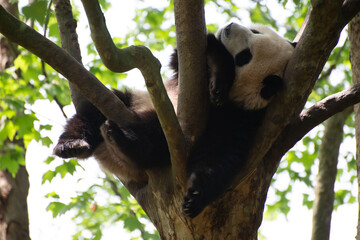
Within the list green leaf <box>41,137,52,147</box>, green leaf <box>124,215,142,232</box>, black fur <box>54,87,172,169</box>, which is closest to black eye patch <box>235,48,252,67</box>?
black fur <box>54,87,172,169</box>

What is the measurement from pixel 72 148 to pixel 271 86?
1435 mm

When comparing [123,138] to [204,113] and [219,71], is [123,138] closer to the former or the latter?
[204,113]

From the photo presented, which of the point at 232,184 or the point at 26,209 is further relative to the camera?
the point at 26,209

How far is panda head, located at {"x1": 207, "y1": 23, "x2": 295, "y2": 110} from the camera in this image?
299cm

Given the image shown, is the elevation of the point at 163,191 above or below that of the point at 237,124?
below

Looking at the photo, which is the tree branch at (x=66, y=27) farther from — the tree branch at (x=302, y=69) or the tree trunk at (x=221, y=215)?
the tree branch at (x=302, y=69)

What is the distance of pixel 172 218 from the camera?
2641 millimetres

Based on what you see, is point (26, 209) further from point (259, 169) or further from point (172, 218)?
point (259, 169)

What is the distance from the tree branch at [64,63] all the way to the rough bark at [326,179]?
2.35 meters

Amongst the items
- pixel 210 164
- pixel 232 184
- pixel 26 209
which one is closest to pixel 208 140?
pixel 210 164

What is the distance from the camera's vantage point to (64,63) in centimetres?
234

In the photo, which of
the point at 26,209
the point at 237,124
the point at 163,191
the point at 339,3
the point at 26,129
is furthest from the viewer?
the point at 26,209

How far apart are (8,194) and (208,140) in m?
3.08

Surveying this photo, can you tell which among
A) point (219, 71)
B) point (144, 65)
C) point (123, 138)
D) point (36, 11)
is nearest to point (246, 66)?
point (219, 71)
